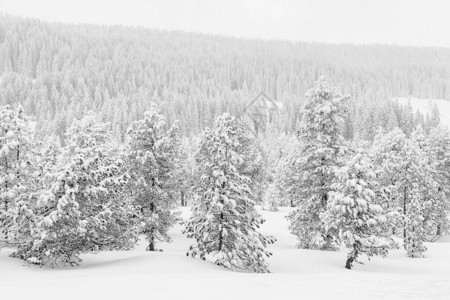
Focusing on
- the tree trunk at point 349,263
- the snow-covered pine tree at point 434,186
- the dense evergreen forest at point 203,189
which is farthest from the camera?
the snow-covered pine tree at point 434,186

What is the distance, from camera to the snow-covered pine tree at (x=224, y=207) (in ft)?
70.0

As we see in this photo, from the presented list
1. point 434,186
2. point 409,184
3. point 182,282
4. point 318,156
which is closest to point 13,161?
point 182,282

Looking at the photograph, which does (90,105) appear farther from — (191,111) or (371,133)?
(371,133)

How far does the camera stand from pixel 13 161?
21.8 meters

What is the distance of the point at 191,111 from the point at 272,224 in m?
116

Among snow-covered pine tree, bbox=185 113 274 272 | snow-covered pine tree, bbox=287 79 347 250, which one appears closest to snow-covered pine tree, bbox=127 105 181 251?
snow-covered pine tree, bbox=185 113 274 272

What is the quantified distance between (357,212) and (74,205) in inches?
537

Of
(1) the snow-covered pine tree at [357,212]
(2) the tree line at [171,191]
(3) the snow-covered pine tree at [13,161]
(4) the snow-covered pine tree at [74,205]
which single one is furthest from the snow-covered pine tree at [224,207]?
(3) the snow-covered pine tree at [13,161]

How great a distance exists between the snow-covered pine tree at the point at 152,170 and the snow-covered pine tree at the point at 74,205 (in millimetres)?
3544

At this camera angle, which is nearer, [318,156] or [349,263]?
[349,263]

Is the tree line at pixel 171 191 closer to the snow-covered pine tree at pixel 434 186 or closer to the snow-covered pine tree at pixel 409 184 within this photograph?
the snow-covered pine tree at pixel 409 184

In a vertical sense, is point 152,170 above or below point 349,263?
above

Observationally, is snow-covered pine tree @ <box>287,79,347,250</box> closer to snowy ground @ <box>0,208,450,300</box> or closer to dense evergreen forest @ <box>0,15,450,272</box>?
dense evergreen forest @ <box>0,15,450,272</box>

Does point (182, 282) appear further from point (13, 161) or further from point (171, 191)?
point (171, 191)
